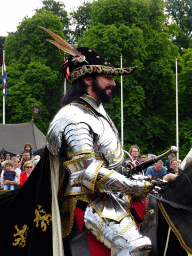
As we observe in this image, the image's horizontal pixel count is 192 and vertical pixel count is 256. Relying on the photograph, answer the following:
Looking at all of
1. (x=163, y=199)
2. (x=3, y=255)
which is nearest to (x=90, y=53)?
(x=163, y=199)

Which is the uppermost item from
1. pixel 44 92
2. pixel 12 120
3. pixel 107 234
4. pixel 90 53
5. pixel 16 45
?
pixel 16 45

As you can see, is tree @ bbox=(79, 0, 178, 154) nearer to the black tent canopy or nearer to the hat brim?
the black tent canopy

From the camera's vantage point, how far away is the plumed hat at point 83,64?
12.4 feet

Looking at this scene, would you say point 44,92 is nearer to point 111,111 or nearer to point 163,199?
point 111,111

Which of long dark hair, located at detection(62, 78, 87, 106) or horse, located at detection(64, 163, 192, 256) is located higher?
long dark hair, located at detection(62, 78, 87, 106)

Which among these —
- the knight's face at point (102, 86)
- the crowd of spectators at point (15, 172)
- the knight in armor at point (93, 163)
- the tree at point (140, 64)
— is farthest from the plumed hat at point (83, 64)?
the tree at point (140, 64)

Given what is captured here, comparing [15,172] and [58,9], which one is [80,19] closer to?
[58,9]

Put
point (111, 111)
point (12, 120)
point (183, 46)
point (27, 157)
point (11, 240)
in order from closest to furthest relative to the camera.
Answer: point (11, 240) < point (27, 157) < point (111, 111) < point (12, 120) < point (183, 46)

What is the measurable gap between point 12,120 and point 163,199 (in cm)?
2622

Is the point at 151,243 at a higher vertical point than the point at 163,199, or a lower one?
lower

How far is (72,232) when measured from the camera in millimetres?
3666

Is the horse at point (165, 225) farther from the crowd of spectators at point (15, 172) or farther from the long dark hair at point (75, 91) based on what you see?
the crowd of spectators at point (15, 172)

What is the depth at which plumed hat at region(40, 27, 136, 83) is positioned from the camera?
378 centimetres

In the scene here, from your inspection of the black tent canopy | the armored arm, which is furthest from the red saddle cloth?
the black tent canopy
